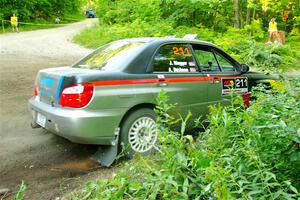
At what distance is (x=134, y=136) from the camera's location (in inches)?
188

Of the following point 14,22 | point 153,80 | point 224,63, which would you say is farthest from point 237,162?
point 14,22

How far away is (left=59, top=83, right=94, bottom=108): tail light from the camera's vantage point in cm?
439

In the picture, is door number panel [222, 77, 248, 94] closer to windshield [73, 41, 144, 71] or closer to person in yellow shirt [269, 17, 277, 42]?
windshield [73, 41, 144, 71]

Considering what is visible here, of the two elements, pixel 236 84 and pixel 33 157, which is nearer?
pixel 33 157

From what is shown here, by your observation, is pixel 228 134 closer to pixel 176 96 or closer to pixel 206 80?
pixel 176 96

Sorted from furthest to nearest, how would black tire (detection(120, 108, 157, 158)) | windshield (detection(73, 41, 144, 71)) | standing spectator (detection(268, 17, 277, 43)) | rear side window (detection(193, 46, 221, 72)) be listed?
standing spectator (detection(268, 17, 277, 43)), rear side window (detection(193, 46, 221, 72)), windshield (detection(73, 41, 144, 71)), black tire (detection(120, 108, 157, 158))

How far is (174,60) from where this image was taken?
5.36 m

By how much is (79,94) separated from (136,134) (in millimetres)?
953

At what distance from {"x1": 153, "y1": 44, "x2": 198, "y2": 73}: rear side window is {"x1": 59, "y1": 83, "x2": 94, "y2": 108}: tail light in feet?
3.62

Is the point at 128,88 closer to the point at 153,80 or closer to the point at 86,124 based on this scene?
the point at 153,80

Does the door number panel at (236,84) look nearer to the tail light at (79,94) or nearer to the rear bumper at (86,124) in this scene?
the rear bumper at (86,124)

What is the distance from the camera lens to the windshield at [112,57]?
16.2 ft

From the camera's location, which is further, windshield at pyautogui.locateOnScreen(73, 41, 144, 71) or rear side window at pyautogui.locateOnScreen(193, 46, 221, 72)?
rear side window at pyautogui.locateOnScreen(193, 46, 221, 72)

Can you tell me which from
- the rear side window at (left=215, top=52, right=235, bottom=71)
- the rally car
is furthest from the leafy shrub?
the rear side window at (left=215, top=52, right=235, bottom=71)
